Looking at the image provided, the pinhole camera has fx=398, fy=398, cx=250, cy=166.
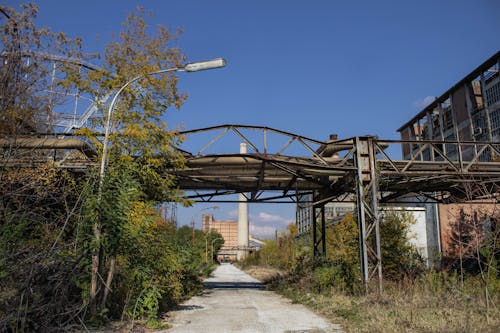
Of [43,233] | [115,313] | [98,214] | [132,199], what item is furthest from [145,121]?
[115,313]

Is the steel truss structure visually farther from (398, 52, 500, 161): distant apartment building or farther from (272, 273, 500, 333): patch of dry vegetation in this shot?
(398, 52, 500, 161): distant apartment building

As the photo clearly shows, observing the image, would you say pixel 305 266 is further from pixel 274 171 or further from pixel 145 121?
pixel 145 121

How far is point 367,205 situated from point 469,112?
141 feet

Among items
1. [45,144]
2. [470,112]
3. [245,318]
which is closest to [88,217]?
[45,144]

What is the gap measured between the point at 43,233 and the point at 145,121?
3952mm

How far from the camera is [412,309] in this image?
984 cm

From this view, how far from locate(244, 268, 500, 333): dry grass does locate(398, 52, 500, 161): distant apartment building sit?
28.9 metres

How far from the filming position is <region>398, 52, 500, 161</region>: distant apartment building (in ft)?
147

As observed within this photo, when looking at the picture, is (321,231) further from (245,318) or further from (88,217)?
(88,217)

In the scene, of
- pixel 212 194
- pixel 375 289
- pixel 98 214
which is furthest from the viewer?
pixel 212 194

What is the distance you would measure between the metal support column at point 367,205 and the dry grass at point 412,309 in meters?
0.95

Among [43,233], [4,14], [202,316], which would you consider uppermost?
[4,14]

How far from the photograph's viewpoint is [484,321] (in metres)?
8.48

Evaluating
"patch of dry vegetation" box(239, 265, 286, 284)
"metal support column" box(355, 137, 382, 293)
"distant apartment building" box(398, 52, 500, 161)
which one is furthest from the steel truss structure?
"distant apartment building" box(398, 52, 500, 161)
